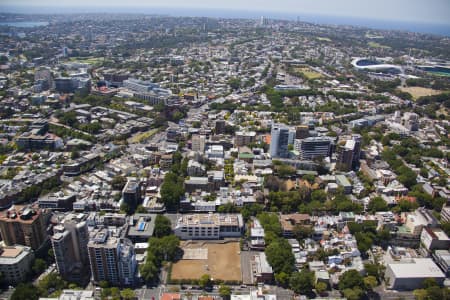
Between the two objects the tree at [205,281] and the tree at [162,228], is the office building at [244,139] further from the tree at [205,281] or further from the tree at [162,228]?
the tree at [205,281]

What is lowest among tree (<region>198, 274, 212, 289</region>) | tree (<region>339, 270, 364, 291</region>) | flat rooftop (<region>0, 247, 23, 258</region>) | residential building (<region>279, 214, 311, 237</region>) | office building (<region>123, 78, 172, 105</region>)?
tree (<region>198, 274, 212, 289</region>)

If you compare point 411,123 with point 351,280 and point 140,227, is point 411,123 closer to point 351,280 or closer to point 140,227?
point 351,280

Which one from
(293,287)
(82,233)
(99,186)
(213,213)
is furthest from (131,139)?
(293,287)

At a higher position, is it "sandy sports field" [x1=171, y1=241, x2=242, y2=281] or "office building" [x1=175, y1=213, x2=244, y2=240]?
"office building" [x1=175, y1=213, x2=244, y2=240]

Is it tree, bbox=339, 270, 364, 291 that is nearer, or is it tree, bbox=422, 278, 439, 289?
tree, bbox=339, 270, 364, 291

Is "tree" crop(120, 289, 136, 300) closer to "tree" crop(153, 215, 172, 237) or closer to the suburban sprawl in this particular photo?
the suburban sprawl

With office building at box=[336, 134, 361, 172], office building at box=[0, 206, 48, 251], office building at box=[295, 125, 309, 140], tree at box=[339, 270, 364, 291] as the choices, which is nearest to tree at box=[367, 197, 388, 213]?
office building at box=[336, 134, 361, 172]

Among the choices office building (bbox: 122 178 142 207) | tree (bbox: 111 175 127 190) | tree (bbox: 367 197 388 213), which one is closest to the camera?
office building (bbox: 122 178 142 207)
